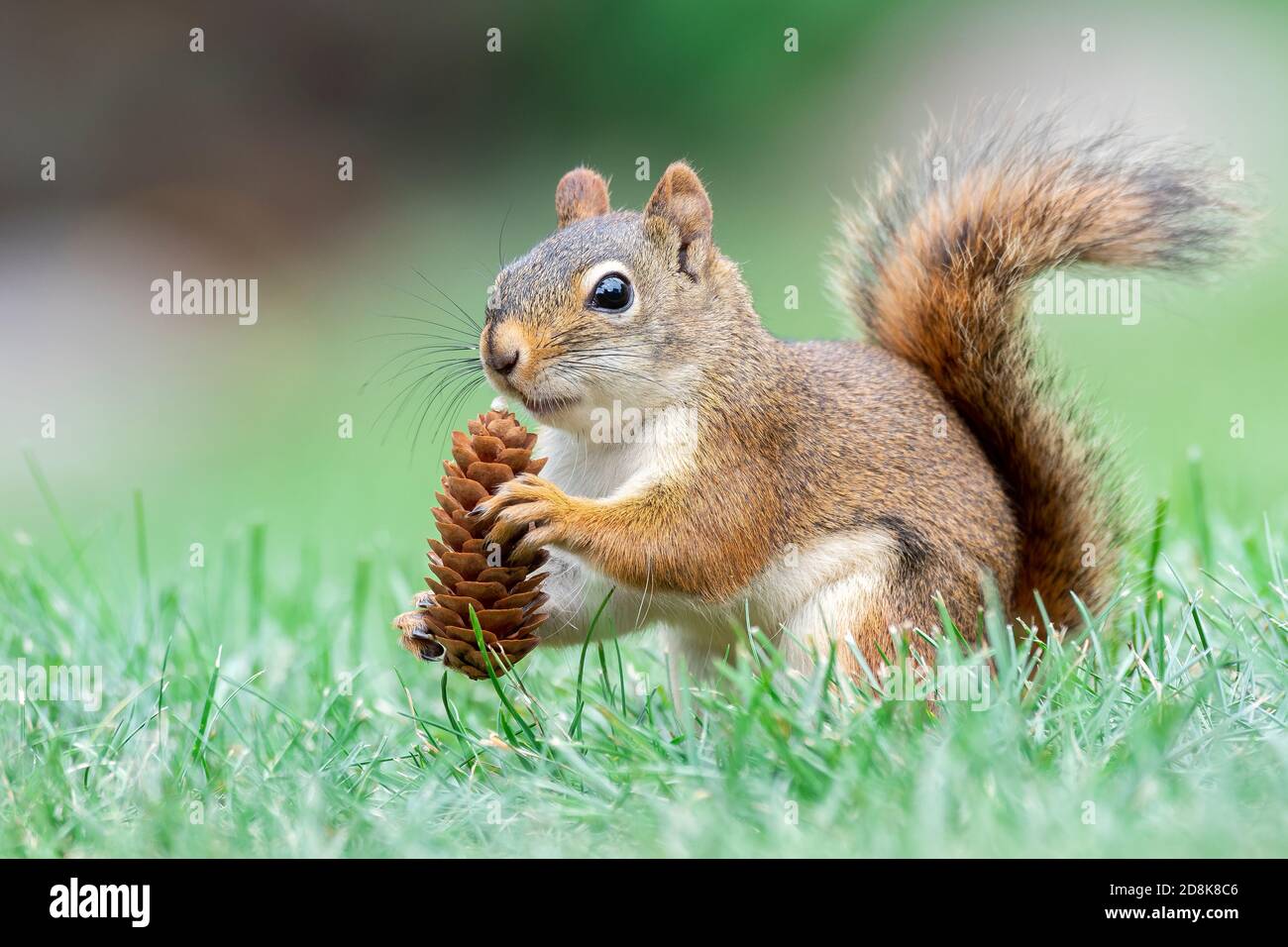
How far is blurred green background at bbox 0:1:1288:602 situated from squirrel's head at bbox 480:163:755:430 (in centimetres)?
399

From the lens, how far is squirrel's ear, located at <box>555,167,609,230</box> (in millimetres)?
2391

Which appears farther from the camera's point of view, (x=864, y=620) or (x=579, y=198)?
(x=579, y=198)

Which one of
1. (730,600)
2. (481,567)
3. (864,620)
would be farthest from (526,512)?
(864,620)

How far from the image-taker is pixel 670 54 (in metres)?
7.45

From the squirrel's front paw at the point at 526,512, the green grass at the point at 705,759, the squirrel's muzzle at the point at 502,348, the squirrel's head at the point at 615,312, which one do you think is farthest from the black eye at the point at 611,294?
the green grass at the point at 705,759

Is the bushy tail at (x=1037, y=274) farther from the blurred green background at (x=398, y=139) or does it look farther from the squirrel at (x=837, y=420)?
the blurred green background at (x=398, y=139)

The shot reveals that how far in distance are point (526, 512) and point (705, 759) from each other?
41cm

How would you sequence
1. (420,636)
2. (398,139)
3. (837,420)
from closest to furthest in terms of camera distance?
(420,636), (837,420), (398,139)

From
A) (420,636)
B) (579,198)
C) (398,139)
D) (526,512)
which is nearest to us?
(526,512)

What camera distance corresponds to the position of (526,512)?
6.04 ft

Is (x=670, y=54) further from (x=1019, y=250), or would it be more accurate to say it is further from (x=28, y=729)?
(x=28, y=729)

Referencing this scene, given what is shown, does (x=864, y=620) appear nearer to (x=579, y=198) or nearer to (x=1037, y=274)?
(x=1037, y=274)

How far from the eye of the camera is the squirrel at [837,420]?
1.97m

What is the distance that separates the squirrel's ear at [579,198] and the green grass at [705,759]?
77 centimetres
